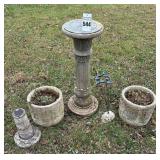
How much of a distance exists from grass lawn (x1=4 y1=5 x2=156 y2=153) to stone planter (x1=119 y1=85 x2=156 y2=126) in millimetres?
128

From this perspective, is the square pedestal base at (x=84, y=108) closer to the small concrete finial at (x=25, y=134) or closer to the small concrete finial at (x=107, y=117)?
the small concrete finial at (x=107, y=117)

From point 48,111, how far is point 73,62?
2.03m

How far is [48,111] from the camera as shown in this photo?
393cm

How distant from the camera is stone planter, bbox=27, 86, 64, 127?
12.8 ft

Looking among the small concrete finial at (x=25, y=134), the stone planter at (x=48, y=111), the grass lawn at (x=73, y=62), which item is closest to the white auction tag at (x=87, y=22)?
the stone planter at (x=48, y=111)

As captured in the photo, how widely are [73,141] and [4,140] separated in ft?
3.51

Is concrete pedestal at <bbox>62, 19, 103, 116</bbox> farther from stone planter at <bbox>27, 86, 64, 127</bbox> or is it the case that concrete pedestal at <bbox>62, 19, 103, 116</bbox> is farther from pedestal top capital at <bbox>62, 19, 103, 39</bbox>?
stone planter at <bbox>27, 86, 64, 127</bbox>

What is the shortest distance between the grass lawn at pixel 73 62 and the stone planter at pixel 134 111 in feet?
0.42

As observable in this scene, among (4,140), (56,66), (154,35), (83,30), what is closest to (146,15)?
(154,35)

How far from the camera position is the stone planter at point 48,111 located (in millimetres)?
3902

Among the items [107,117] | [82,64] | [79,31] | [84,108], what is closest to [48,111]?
[84,108]

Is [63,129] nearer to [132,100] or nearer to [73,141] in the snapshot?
[73,141]

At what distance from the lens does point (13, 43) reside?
21.2ft

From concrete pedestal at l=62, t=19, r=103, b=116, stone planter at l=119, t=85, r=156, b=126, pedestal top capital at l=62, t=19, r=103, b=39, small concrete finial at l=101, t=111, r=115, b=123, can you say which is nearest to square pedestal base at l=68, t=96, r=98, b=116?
concrete pedestal at l=62, t=19, r=103, b=116
